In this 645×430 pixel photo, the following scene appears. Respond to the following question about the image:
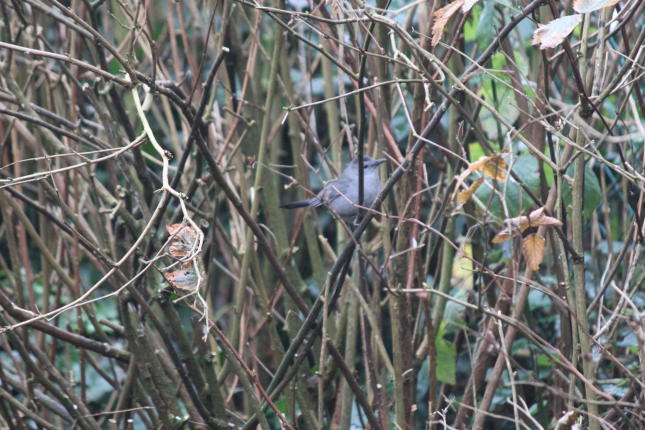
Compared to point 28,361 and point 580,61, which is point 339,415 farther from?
point 580,61

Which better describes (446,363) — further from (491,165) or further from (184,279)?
(184,279)

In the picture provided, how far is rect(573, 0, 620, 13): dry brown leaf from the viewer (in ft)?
6.22

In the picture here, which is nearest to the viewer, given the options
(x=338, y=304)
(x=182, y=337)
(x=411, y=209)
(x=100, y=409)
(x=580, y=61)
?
(x=580, y=61)

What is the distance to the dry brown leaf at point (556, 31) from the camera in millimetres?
1929

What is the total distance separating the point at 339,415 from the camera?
11.6 feet

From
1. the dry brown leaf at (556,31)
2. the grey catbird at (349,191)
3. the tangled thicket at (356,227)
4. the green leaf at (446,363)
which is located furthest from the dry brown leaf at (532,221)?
the grey catbird at (349,191)

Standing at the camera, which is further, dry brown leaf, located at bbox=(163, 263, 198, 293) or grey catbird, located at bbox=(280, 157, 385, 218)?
grey catbird, located at bbox=(280, 157, 385, 218)

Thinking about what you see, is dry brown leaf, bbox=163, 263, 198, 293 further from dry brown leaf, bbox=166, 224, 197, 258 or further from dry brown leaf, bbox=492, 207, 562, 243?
dry brown leaf, bbox=492, 207, 562, 243

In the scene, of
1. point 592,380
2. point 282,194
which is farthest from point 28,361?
point 282,194

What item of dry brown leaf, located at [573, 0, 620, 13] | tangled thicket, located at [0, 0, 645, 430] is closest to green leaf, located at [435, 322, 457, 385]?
tangled thicket, located at [0, 0, 645, 430]

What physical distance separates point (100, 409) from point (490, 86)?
2.96 metres

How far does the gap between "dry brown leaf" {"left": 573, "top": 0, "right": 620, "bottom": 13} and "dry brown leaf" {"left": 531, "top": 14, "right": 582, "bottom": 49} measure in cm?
4

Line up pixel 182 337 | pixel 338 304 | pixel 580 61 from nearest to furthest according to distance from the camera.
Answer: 1. pixel 580 61
2. pixel 182 337
3. pixel 338 304

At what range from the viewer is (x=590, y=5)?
1920mm
